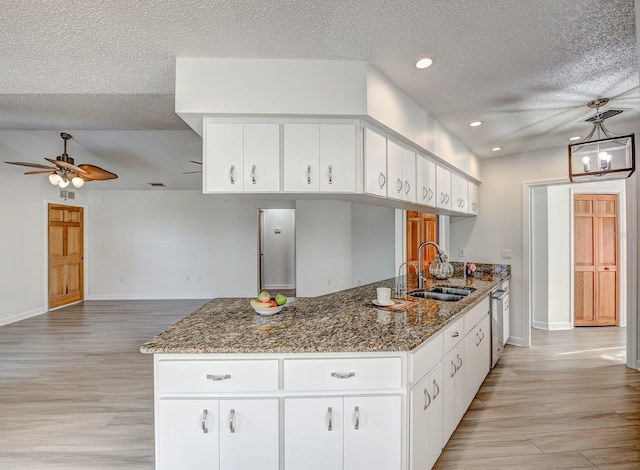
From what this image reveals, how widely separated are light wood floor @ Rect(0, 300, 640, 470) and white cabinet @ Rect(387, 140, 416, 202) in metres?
1.80

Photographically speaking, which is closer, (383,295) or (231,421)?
(231,421)

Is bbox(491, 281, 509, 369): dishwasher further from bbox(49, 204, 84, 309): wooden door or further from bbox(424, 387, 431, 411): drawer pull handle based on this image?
bbox(49, 204, 84, 309): wooden door

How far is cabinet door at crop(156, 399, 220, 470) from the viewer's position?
58.6 inches

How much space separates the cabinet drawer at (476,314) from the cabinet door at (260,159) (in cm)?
172

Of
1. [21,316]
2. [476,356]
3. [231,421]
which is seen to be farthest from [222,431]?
[21,316]

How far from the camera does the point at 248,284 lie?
7172 millimetres

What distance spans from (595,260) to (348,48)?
204 inches

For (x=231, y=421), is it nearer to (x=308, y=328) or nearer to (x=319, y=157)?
(x=308, y=328)

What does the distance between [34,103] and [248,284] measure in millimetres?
5106

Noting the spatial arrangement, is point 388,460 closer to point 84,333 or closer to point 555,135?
point 555,135

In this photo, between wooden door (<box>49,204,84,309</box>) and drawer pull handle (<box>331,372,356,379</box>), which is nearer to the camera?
drawer pull handle (<box>331,372,356,379</box>)

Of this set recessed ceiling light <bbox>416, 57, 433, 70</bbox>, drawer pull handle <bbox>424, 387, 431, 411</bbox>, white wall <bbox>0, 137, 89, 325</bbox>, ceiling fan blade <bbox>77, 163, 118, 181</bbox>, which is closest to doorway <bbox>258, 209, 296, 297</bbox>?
ceiling fan blade <bbox>77, 163, 118, 181</bbox>

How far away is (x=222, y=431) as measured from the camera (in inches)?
58.6

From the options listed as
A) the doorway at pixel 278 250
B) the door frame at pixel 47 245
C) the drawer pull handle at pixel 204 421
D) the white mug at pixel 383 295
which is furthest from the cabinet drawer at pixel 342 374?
the doorway at pixel 278 250
